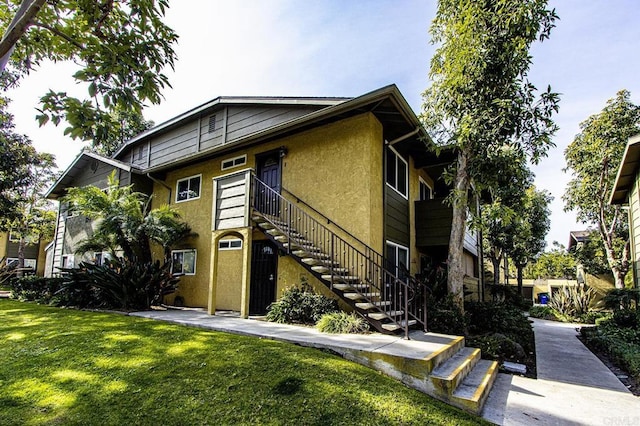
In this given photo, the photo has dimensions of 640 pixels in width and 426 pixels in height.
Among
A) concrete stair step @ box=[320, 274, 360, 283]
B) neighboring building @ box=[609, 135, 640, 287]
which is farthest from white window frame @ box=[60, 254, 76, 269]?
neighboring building @ box=[609, 135, 640, 287]

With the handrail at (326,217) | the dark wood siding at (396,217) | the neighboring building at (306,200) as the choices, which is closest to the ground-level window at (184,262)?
the neighboring building at (306,200)

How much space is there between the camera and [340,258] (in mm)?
8523

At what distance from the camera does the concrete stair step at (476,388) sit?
429 centimetres

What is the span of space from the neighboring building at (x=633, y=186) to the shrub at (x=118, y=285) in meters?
13.6

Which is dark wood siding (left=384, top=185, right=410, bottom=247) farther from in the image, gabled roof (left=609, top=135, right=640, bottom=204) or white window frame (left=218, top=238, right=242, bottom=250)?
gabled roof (left=609, top=135, right=640, bottom=204)

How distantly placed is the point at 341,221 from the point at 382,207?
115 cm

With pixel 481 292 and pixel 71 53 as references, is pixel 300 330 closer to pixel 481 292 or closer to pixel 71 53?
pixel 71 53

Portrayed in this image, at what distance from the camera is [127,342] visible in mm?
5562

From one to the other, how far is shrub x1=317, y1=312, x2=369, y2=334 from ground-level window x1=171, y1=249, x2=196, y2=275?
21.0ft

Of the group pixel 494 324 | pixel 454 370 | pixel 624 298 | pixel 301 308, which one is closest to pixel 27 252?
pixel 301 308

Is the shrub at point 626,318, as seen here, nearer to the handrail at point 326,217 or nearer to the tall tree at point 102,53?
the handrail at point 326,217

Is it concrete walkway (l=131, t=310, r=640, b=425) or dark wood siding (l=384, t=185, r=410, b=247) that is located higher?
dark wood siding (l=384, t=185, r=410, b=247)

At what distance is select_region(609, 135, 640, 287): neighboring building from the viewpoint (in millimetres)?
9312

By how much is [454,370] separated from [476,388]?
342 millimetres
